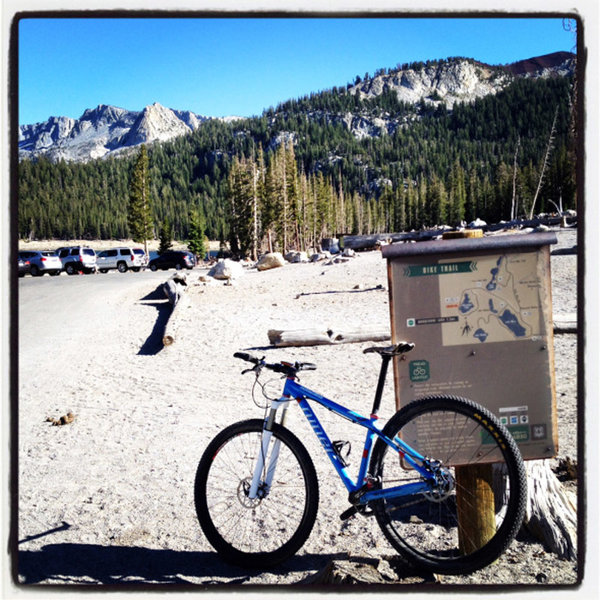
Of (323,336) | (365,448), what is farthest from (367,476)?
(323,336)

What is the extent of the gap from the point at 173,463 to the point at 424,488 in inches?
111

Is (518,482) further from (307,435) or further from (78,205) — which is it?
(78,205)

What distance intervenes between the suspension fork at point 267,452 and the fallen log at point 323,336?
6.26m

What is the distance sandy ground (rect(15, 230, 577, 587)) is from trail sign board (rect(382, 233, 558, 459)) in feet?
3.03

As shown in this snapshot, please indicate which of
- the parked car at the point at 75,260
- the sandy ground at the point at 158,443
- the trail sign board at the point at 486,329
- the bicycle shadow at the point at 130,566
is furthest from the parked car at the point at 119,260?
the trail sign board at the point at 486,329

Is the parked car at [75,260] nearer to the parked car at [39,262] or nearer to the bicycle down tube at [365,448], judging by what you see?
the parked car at [39,262]

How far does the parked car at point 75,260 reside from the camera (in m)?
37.0

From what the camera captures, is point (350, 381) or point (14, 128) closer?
point (14, 128)

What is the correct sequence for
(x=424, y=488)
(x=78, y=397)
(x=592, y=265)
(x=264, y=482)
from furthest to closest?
(x=78, y=397), (x=264, y=482), (x=424, y=488), (x=592, y=265)

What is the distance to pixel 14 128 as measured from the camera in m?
2.52

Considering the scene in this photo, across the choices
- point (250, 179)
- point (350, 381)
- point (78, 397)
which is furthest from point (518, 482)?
point (250, 179)

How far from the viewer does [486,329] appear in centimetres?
296

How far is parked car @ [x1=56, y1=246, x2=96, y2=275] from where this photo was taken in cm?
3697

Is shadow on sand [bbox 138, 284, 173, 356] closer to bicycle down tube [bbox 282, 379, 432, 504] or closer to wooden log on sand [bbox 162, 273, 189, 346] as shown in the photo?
wooden log on sand [bbox 162, 273, 189, 346]
